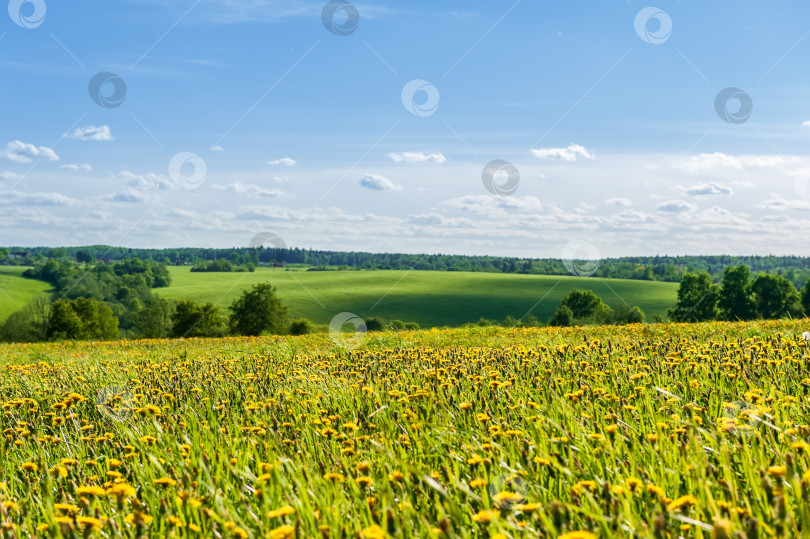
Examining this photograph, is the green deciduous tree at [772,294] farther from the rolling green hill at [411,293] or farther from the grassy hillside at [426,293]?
the grassy hillside at [426,293]

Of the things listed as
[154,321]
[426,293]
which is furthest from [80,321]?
[426,293]

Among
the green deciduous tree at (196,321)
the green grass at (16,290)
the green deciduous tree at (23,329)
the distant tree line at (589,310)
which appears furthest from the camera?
the green grass at (16,290)

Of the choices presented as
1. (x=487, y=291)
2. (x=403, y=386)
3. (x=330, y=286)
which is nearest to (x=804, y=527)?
(x=403, y=386)

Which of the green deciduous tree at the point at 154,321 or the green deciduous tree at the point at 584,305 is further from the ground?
the green deciduous tree at the point at 584,305

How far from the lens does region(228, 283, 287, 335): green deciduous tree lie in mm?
58125

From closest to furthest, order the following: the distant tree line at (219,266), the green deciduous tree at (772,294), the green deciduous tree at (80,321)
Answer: the green deciduous tree at (80,321), the green deciduous tree at (772,294), the distant tree line at (219,266)

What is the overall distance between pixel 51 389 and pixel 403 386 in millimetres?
4354

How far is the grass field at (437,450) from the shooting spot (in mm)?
2340

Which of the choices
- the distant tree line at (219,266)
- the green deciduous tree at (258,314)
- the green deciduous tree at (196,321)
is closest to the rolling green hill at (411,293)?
the distant tree line at (219,266)

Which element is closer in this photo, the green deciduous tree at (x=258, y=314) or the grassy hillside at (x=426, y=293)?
the green deciduous tree at (x=258, y=314)

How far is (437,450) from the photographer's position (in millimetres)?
3438

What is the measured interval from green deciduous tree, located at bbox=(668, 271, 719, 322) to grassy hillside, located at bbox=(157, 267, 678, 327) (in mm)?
12391

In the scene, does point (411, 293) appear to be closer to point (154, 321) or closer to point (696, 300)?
point (154, 321)

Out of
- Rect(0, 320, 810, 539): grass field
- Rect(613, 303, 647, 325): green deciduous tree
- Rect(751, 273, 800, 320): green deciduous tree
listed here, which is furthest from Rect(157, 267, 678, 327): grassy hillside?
Rect(0, 320, 810, 539): grass field
